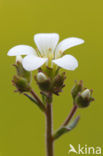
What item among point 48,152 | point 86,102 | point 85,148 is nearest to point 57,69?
point 86,102

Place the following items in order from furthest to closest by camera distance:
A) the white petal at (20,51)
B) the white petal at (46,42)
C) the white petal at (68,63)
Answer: the white petal at (46,42)
the white petal at (20,51)
the white petal at (68,63)

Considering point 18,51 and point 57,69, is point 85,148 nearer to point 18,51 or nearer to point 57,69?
point 57,69

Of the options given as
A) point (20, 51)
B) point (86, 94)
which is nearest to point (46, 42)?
point (20, 51)

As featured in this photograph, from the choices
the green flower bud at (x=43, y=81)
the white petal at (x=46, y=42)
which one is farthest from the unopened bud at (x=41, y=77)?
the white petal at (x=46, y=42)

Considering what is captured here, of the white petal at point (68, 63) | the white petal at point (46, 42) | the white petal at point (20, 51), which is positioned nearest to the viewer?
the white petal at point (68, 63)

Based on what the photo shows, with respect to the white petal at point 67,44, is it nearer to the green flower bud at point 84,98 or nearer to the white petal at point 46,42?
the white petal at point 46,42

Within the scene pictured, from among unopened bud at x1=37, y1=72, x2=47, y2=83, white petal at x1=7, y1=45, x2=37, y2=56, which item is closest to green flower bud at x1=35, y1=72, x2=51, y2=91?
unopened bud at x1=37, y1=72, x2=47, y2=83

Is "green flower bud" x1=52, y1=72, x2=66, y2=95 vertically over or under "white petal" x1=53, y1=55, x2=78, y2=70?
under

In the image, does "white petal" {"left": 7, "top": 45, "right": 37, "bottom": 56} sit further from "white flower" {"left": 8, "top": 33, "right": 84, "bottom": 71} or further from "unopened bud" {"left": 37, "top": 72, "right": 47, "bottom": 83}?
"unopened bud" {"left": 37, "top": 72, "right": 47, "bottom": 83}
